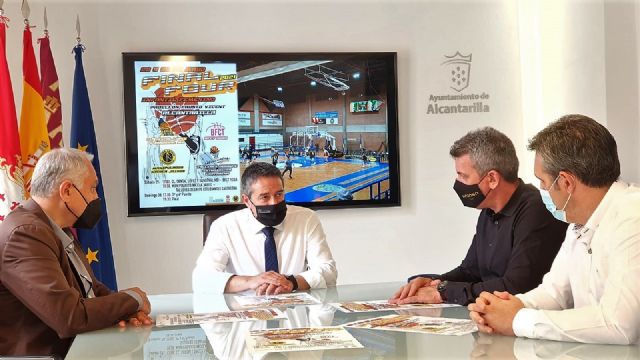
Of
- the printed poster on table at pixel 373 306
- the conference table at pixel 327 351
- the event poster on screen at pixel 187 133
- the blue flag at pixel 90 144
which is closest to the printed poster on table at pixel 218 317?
the conference table at pixel 327 351

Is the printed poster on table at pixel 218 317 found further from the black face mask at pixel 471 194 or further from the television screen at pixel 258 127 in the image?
the television screen at pixel 258 127

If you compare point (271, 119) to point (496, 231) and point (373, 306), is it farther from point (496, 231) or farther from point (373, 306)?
point (373, 306)

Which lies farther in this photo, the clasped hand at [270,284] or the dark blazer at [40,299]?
the clasped hand at [270,284]

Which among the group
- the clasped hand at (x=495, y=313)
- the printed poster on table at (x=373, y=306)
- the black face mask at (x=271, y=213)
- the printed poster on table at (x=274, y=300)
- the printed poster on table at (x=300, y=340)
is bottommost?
the printed poster on table at (x=274, y=300)

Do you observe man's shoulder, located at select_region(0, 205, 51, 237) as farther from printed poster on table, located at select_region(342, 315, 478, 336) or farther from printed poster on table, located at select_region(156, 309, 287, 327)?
printed poster on table, located at select_region(342, 315, 478, 336)

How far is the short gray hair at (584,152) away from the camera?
2047mm

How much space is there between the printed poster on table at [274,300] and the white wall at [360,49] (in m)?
2.30

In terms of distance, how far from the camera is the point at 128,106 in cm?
503

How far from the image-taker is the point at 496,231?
301cm

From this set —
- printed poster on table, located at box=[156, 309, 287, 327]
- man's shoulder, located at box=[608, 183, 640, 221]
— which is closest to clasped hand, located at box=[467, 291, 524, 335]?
man's shoulder, located at box=[608, 183, 640, 221]

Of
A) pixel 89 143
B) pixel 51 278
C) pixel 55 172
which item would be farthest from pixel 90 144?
pixel 51 278

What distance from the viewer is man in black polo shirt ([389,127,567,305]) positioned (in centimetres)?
271

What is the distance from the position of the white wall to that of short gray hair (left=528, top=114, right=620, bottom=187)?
282 centimetres

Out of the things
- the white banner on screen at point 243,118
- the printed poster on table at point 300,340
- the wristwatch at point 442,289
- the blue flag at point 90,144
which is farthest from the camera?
the white banner on screen at point 243,118
